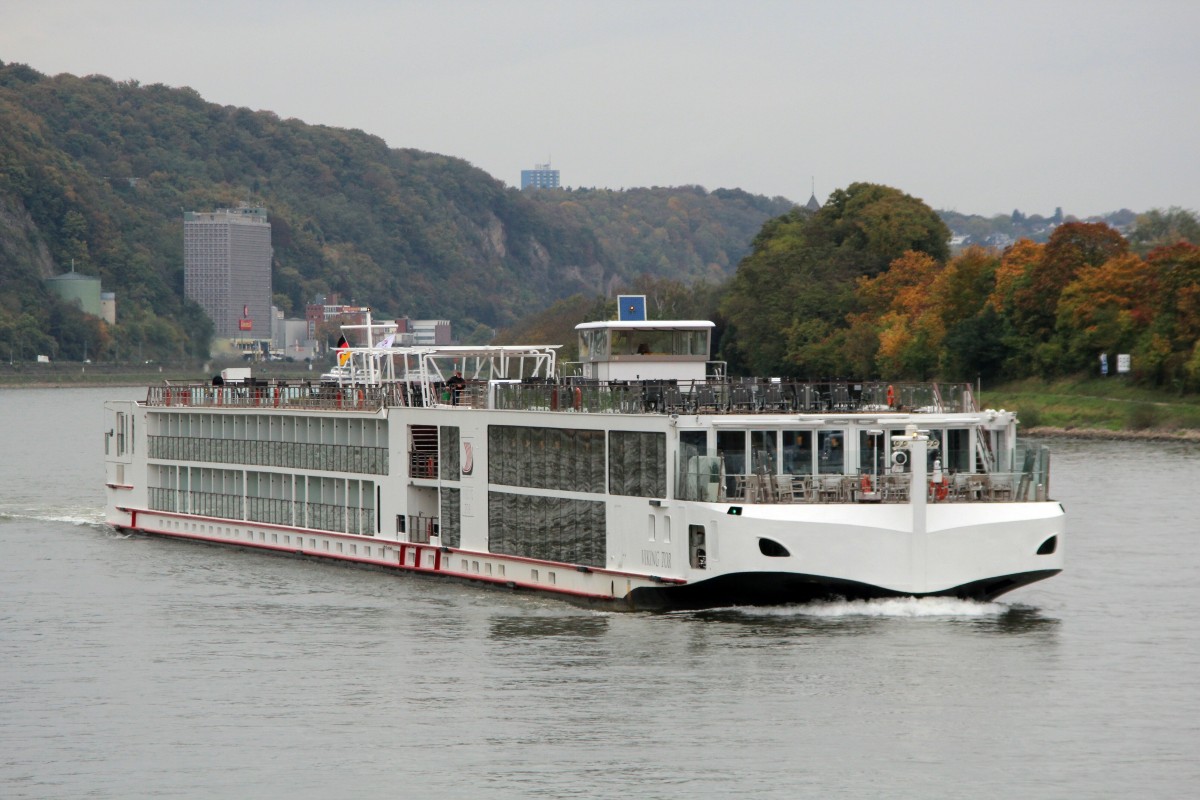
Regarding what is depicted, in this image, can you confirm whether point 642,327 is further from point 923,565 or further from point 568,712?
point 568,712

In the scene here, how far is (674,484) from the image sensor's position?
118 ft

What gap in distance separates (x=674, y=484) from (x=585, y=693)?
19.5ft

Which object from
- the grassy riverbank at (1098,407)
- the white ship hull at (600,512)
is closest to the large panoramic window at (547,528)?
the white ship hull at (600,512)

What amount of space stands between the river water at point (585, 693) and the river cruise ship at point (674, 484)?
37.4 inches

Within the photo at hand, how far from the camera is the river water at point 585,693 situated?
26.6m

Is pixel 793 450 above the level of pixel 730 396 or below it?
below

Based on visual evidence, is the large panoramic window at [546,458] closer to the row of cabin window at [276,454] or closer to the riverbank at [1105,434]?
the row of cabin window at [276,454]

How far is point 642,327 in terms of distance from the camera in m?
43.0

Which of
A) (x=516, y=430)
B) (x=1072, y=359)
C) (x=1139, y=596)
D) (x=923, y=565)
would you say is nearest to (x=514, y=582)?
(x=516, y=430)

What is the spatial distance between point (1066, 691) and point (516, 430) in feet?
45.3

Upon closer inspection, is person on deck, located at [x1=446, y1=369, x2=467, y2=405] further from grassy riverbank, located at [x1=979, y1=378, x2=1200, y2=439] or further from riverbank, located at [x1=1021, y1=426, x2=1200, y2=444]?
riverbank, located at [x1=1021, y1=426, x2=1200, y2=444]

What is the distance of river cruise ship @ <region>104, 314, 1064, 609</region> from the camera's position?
112ft

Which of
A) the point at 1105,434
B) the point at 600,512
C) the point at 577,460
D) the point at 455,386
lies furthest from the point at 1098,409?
the point at 600,512

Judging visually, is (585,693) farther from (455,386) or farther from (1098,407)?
(1098,407)
